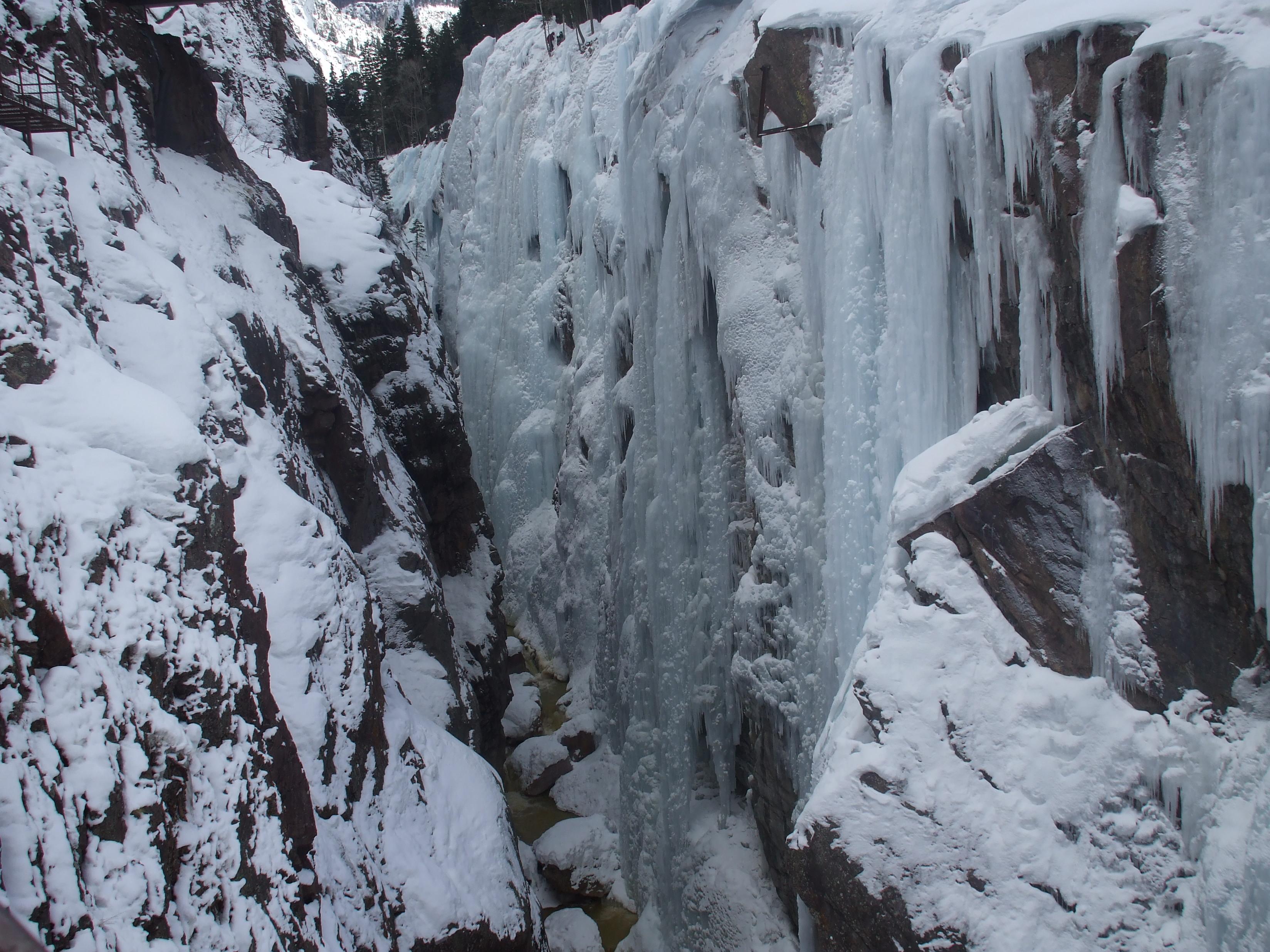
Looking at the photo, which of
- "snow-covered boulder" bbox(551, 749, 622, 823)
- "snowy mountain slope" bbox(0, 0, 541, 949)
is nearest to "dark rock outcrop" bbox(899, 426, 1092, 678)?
"snowy mountain slope" bbox(0, 0, 541, 949)

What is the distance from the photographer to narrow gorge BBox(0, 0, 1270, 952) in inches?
153

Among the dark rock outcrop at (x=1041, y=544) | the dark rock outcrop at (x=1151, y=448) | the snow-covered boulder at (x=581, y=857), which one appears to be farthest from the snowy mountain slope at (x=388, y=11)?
the dark rock outcrop at (x=1041, y=544)

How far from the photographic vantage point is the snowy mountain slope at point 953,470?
12.9 feet

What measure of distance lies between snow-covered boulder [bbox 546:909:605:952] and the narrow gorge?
0.05 metres

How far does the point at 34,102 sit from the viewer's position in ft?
21.4

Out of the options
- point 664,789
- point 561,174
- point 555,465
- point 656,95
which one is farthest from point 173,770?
point 561,174

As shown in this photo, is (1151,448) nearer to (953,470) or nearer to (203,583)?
(953,470)

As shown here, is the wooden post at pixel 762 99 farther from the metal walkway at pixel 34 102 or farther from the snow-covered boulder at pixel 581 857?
the snow-covered boulder at pixel 581 857

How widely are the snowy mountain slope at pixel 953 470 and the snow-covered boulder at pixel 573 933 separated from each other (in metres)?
0.62

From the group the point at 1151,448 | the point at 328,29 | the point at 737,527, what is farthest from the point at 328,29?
the point at 1151,448

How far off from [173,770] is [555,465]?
12.9m

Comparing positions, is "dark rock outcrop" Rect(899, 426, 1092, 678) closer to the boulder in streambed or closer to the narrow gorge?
the narrow gorge

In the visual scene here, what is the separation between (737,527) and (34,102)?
7129 mm

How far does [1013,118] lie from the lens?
4.90 meters
